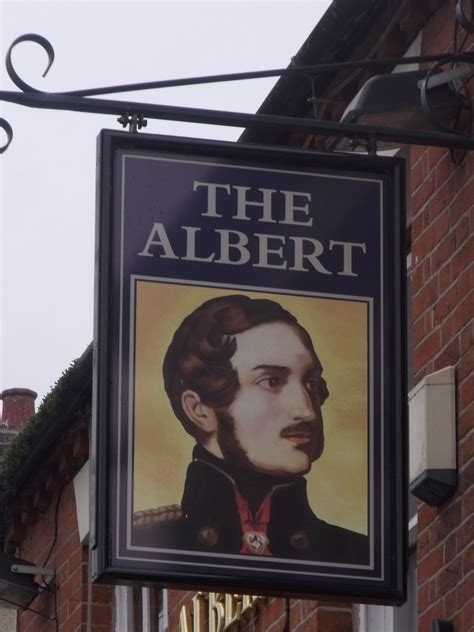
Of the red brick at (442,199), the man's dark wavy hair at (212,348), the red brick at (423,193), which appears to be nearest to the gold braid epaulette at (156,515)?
the man's dark wavy hair at (212,348)

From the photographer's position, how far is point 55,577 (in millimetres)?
14555

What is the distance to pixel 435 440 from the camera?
8125 mm

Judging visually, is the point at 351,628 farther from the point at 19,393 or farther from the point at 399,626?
the point at 19,393

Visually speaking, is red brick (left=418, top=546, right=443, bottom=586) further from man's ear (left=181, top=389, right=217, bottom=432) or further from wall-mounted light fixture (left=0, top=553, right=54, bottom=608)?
wall-mounted light fixture (left=0, top=553, right=54, bottom=608)

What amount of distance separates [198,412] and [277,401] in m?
0.30

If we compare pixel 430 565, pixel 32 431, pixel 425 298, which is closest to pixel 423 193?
pixel 425 298

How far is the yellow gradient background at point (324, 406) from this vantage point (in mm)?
7285

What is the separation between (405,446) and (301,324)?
1.97ft

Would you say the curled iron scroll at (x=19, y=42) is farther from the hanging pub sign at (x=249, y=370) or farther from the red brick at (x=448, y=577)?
the red brick at (x=448, y=577)

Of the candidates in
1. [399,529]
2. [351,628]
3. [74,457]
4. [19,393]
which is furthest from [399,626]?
[19,393]

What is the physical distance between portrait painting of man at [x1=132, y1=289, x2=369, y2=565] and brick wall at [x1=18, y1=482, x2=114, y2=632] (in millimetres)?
6550


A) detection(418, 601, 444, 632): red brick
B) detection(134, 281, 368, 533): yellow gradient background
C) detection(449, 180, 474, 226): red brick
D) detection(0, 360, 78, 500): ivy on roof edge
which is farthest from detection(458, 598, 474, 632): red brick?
detection(0, 360, 78, 500): ivy on roof edge

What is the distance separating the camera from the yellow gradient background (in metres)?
7.29

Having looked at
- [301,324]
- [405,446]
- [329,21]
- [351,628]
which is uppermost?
[329,21]
